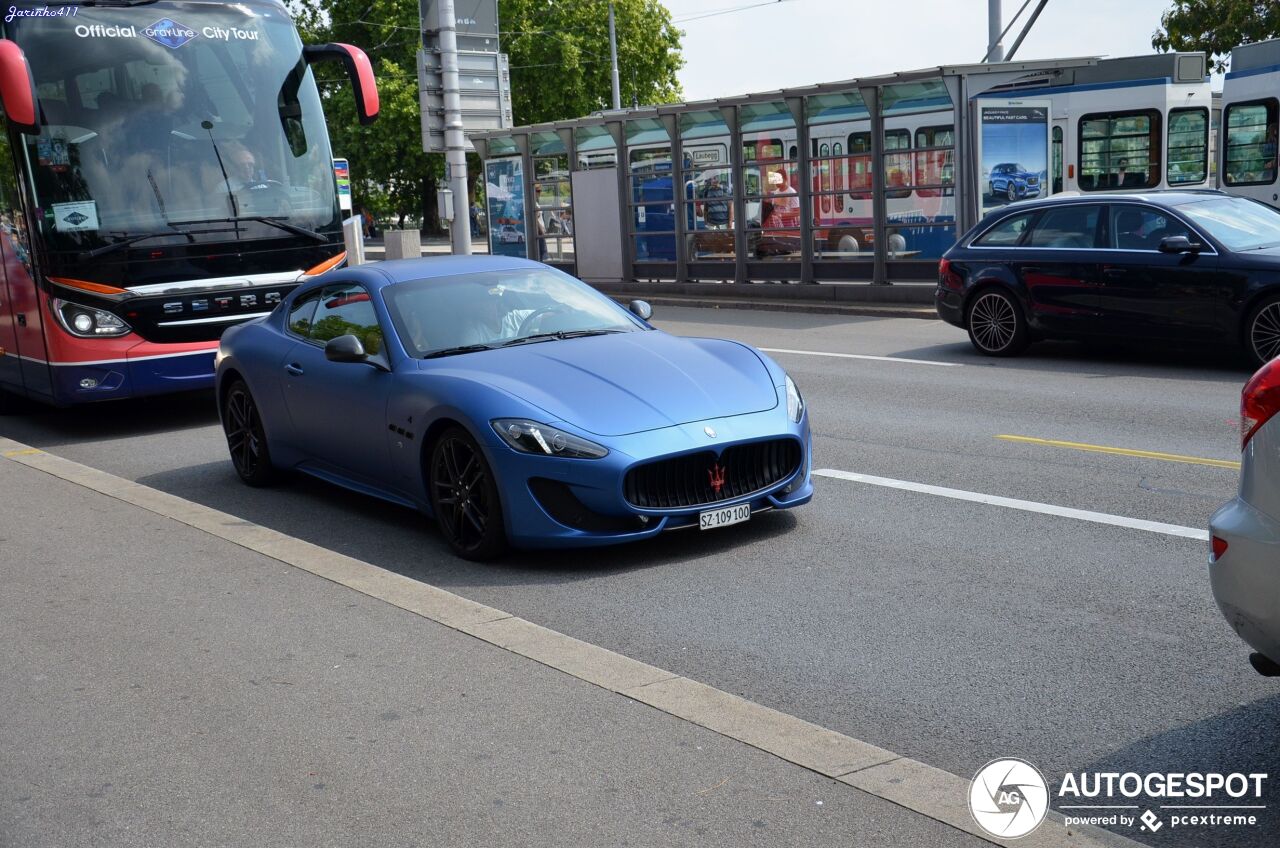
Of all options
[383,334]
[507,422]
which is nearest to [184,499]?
[383,334]

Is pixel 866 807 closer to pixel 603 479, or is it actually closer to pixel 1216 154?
pixel 603 479

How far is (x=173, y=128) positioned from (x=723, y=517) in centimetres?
725

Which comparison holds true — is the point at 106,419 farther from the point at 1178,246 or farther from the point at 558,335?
the point at 1178,246

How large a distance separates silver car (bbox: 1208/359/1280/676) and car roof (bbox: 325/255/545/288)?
5126 millimetres

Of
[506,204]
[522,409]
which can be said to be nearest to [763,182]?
[506,204]

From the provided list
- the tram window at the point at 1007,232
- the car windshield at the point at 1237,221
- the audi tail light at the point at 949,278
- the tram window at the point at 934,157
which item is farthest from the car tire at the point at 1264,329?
the tram window at the point at 934,157

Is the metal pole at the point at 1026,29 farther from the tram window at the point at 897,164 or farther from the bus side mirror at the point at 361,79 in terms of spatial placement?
the bus side mirror at the point at 361,79

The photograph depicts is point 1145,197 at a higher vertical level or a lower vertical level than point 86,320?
higher

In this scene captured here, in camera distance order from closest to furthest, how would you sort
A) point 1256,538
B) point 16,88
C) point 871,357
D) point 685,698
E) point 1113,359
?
→ point 1256,538, point 685,698, point 16,88, point 1113,359, point 871,357

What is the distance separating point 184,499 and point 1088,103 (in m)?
20.5

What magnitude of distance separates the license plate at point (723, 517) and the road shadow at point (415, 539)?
0.55ft

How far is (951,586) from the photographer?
623cm

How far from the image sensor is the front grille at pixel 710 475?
6.79 m

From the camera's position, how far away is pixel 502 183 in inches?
1173
